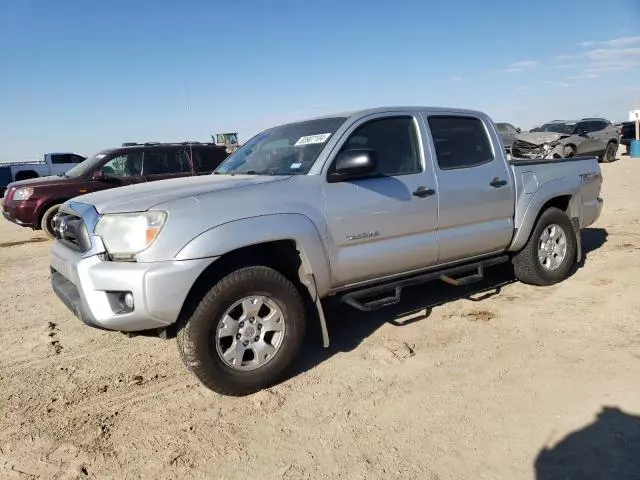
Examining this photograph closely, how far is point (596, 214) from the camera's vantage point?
5.80 meters

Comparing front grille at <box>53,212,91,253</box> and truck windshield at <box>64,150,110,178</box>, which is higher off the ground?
truck windshield at <box>64,150,110,178</box>

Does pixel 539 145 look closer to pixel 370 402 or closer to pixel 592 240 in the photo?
pixel 592 240

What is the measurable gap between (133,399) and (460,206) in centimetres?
296

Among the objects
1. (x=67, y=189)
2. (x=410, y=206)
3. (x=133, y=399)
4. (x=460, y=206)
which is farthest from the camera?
(x=67, y=189)

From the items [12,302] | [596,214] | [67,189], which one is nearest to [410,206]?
[596,214]

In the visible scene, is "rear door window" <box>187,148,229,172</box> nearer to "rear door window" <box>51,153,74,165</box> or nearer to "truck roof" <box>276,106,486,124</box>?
"truck roof" <box>276,106,486,124</box>

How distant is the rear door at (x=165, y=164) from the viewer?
9.88 meters

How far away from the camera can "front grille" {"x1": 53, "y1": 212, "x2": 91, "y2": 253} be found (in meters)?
3.21

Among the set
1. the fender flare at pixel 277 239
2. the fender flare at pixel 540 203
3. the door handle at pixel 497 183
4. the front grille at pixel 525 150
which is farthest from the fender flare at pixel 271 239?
the front grille at pixel 525 150

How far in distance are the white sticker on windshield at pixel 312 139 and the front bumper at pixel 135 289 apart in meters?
1.37

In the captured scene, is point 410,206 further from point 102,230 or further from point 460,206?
point 102,230

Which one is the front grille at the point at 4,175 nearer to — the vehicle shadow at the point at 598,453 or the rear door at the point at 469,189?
the rear door at the point at 469,189

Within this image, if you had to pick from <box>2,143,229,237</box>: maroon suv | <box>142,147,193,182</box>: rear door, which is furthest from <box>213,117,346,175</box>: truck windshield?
<box>142,147,193,182</box>: rear door

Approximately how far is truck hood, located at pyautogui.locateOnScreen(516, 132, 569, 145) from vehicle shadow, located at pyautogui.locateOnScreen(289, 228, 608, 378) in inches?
510
